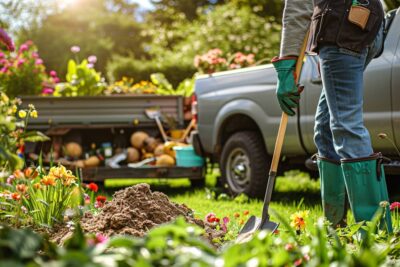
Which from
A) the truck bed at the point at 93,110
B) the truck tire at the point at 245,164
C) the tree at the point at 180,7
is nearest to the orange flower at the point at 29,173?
the truck tire at the point at 245,164

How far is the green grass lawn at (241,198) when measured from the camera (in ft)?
18.8

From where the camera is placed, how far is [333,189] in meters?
3.92

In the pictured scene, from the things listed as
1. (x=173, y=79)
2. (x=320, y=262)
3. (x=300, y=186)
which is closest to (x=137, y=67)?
(x=173, y=79)

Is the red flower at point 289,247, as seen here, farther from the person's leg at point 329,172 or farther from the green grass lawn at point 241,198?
the green grass lawn at point 241,198

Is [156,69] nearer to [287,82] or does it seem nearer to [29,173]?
[287,82]

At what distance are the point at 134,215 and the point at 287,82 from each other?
106 cm

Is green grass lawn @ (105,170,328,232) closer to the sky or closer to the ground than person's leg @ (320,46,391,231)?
closer to the ground

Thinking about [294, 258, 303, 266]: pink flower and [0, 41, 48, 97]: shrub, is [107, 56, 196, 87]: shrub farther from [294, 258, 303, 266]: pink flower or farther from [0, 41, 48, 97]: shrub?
[294, 258, 303, 266]: pink flower

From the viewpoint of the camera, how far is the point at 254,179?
6.78 metres

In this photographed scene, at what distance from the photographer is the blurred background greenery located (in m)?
15.5

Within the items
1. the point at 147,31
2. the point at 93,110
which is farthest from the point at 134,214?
the point at 147,31

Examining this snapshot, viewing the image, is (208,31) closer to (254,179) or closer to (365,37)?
(254,179)

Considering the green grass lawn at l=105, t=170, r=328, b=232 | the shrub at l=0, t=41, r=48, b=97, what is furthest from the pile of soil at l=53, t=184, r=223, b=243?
the shrub at l=0, t=41, r=48, b=97

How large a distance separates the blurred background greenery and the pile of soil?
3.27 m
